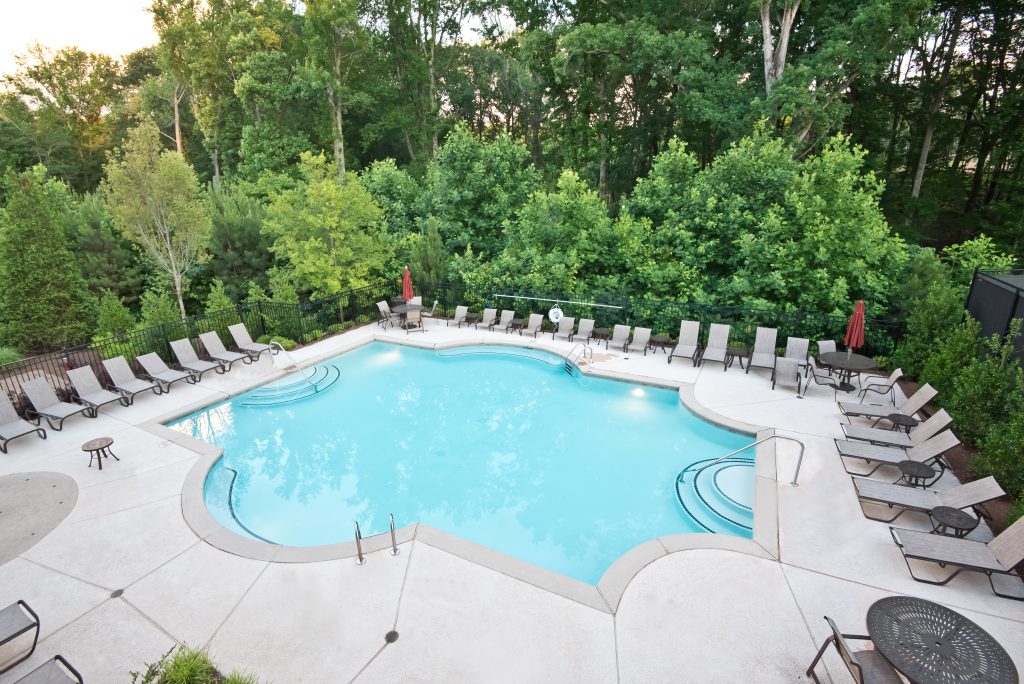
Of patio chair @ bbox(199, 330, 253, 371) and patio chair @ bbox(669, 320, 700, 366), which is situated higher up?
patio chair @ bbox(669, 320, 700, 366)

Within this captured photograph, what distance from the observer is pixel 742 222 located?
13961 millimetres

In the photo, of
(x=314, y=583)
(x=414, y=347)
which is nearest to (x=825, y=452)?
(x=314, y=583)

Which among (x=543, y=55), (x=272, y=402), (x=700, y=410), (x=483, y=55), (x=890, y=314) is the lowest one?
(x=272, y=402)

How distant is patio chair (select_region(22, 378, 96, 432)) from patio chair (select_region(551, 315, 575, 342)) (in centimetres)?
1113

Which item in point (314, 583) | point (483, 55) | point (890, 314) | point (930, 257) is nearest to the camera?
point (314, 583)

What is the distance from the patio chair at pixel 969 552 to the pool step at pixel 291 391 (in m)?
11.0

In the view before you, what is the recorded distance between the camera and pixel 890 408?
28.6 ft

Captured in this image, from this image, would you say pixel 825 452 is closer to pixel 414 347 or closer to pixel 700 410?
pixel 700 410

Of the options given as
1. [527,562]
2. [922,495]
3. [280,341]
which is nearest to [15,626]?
[527,562]

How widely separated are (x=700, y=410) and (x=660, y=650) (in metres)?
5.92

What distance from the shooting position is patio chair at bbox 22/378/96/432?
915 centimetres

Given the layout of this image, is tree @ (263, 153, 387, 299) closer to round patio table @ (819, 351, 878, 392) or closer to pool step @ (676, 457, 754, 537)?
pool step @ (676, 457, 754, 537)

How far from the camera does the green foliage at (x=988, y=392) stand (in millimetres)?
7168

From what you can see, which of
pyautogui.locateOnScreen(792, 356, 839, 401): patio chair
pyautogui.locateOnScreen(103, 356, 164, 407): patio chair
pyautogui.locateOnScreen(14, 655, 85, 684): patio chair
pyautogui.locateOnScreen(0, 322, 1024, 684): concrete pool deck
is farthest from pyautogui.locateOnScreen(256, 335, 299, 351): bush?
pyautogui.locateOnScreen(792, 356, 839, 401): patio chair
